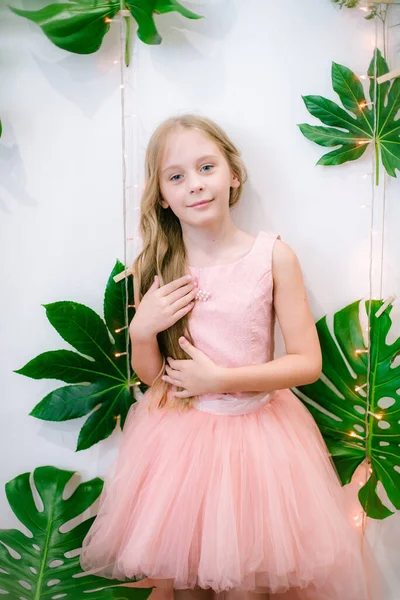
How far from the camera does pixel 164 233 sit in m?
1.26

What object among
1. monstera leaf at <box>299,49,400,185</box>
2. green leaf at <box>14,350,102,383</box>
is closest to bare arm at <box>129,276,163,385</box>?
green leaf at <box>14,350,102,383</box>

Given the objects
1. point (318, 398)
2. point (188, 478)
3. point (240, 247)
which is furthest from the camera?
point (318, 398)

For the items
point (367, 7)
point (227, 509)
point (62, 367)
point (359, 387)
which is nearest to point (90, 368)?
point (62, 367)

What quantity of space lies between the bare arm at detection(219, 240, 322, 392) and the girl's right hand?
0.17 metres

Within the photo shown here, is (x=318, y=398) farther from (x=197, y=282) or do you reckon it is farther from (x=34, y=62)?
(x=34, y=62)

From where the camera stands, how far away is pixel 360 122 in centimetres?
128

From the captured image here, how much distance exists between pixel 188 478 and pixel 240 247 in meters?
0.51

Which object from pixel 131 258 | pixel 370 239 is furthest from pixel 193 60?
pixel 370 239

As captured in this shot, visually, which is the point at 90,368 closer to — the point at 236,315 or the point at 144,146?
the point at 236,315

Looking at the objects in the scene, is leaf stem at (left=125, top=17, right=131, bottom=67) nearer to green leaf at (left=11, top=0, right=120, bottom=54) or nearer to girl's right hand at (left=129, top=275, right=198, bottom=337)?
green leaf at (left=11, top=0, right=120, bottom=54)

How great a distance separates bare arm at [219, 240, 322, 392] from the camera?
1152 millimetres

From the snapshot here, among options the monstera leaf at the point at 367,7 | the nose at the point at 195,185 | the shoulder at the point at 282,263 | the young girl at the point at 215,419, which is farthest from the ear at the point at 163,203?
the monstera leaf at the point at 367,7

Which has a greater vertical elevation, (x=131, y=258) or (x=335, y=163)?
(x=335, y=163)

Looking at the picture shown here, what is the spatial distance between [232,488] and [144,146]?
806 mm
